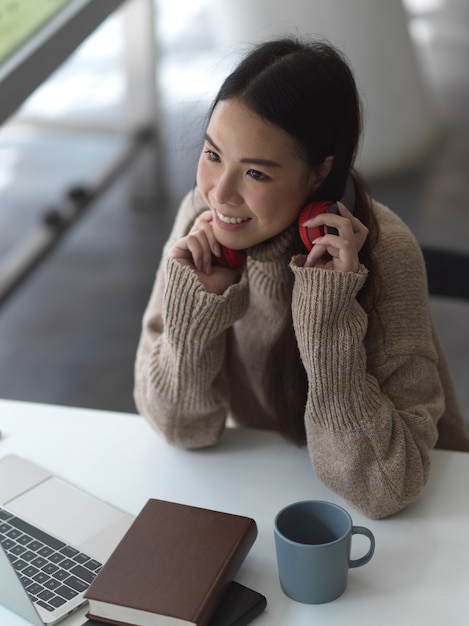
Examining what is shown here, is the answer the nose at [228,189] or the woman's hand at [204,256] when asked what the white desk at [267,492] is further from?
the nose at [228,189]

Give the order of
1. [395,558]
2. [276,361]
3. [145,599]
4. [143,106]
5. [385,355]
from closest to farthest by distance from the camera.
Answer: [145,599], [395,558], [385,355], [276,361], [143,106]

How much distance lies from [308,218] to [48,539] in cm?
50

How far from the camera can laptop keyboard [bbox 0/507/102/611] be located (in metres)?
1.06

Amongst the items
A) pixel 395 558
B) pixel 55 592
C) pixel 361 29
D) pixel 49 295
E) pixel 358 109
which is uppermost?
pixel 358 109

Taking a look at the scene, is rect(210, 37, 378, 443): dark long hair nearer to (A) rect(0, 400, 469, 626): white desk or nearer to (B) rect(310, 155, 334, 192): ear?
(B) rect(310, 155, 334, 192): ear

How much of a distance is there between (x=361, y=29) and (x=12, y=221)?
61.3 inches

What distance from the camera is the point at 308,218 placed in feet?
3.83

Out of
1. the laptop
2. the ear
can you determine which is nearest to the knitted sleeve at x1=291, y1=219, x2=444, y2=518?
the ear

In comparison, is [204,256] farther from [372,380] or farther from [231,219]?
[372,380]

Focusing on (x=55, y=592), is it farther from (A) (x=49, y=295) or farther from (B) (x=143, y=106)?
(B) (x=143, y=106)

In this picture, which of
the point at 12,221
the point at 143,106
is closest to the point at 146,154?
the point at 143,106

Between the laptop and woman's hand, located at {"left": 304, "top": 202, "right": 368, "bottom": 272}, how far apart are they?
40 centimetres

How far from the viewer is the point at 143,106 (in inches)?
153

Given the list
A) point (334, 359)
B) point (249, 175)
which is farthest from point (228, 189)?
point (334, 359)
